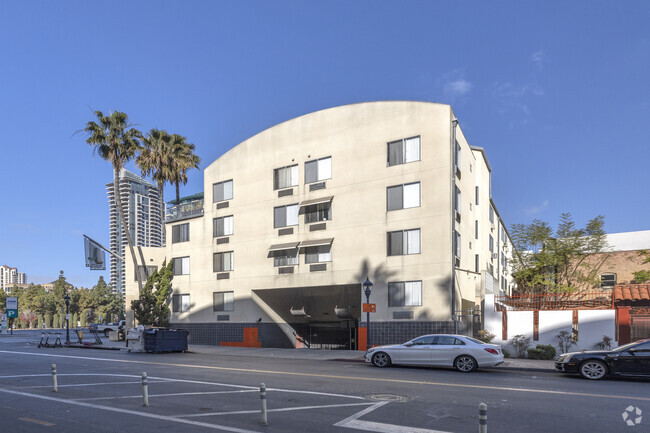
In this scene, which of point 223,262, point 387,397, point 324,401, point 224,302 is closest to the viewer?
point 324,401

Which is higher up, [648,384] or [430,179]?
[430,179]

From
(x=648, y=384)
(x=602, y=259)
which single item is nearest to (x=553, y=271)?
(x=602, y=259)

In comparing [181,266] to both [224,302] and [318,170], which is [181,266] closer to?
[224,302]

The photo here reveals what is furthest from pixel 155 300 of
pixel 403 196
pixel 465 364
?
pixel 465 364

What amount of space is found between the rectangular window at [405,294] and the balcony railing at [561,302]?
479 centimetres

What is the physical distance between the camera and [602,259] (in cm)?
3841

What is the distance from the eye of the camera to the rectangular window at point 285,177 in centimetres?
→ 3394

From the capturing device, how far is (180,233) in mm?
40281

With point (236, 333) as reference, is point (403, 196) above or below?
above

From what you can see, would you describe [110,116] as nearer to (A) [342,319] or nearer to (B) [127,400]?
(A) [342,319]

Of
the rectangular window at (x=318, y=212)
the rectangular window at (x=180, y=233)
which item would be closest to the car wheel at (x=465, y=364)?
the rectangular window at (x=318, y=212)

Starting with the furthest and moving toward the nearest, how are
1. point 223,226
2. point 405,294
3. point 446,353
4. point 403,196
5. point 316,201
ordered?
point 223,226
point 316,201
point 403,196
point 405,294
point 446,353

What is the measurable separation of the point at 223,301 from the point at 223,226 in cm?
543

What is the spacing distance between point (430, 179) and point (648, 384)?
15395 millimetres
